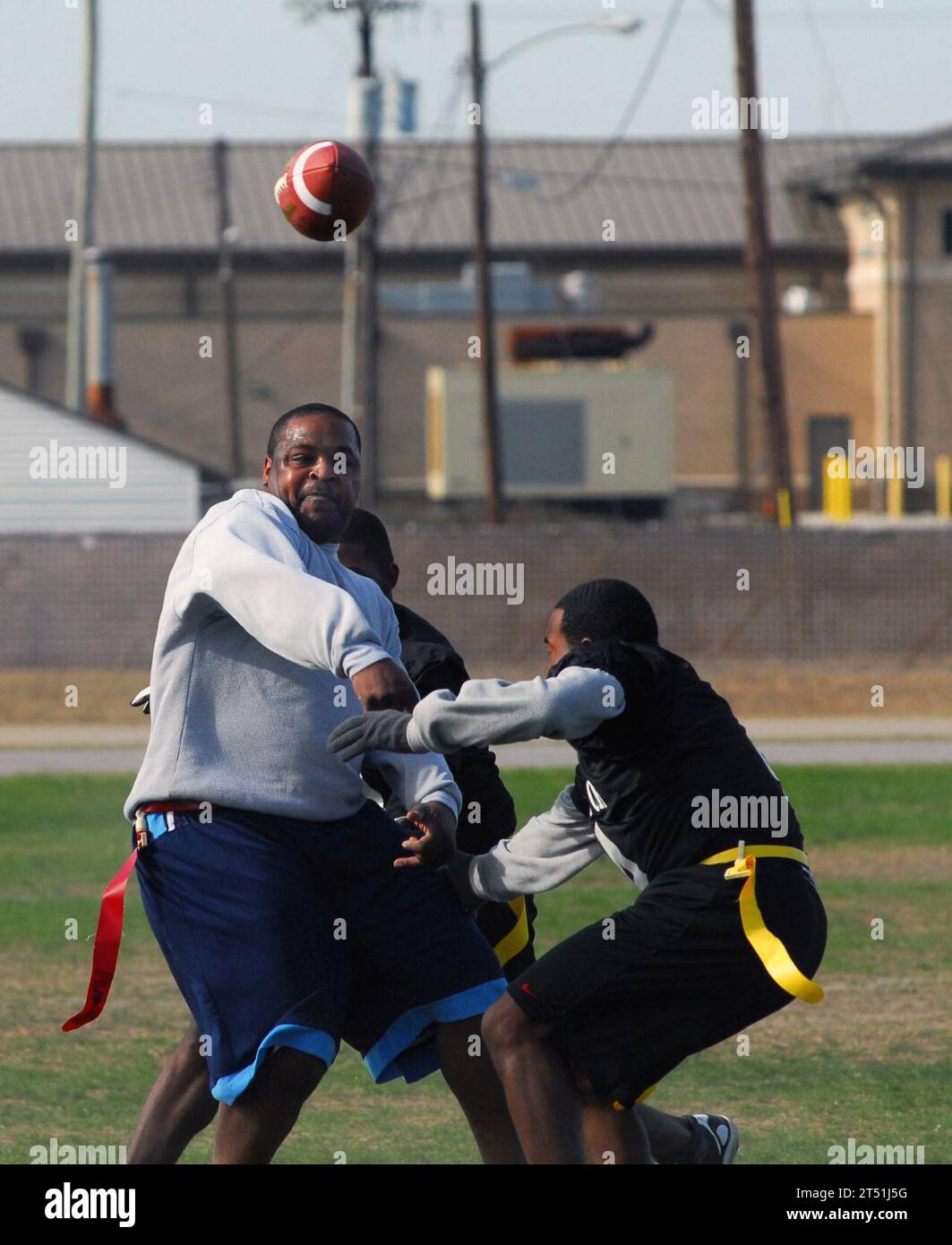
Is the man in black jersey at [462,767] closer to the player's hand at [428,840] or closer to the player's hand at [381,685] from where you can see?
the player's hand at [428,840]

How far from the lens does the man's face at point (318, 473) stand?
4633 millimetres

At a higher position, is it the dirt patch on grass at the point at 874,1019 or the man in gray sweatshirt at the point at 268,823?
the man in gray sweatshirt at the point at 268,823

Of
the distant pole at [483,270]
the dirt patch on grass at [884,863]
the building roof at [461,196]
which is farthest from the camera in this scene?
the building roof at [461,196]

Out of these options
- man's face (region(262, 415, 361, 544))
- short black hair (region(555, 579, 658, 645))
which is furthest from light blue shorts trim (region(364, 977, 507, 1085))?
man's face (region(262, 415, 361, 544))

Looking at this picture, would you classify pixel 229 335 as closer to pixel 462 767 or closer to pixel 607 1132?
pixel 462 767

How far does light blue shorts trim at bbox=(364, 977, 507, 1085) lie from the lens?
192 inches

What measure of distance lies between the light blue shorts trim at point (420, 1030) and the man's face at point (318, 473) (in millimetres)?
1159

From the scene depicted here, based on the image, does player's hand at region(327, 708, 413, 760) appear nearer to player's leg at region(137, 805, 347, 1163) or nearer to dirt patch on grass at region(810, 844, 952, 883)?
player's leg at region(137, 805, 347, 1163)

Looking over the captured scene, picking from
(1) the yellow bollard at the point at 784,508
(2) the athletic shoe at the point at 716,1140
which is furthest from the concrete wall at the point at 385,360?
(2) the athletic shoe at the point at 716,1140

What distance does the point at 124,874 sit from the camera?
507 centimetres

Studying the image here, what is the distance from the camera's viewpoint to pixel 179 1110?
499cm

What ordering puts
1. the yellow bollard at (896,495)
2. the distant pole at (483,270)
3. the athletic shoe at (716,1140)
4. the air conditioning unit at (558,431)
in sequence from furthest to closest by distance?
the yellow bollard at (896,495), the air conditioning unit at (558,431), the distant pole at (483,270), the athletic shoe at (716,1140)

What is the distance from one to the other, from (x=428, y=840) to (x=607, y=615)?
26.9 inches

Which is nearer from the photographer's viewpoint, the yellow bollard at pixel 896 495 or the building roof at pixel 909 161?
the yellow bollard at pixel 896 495
